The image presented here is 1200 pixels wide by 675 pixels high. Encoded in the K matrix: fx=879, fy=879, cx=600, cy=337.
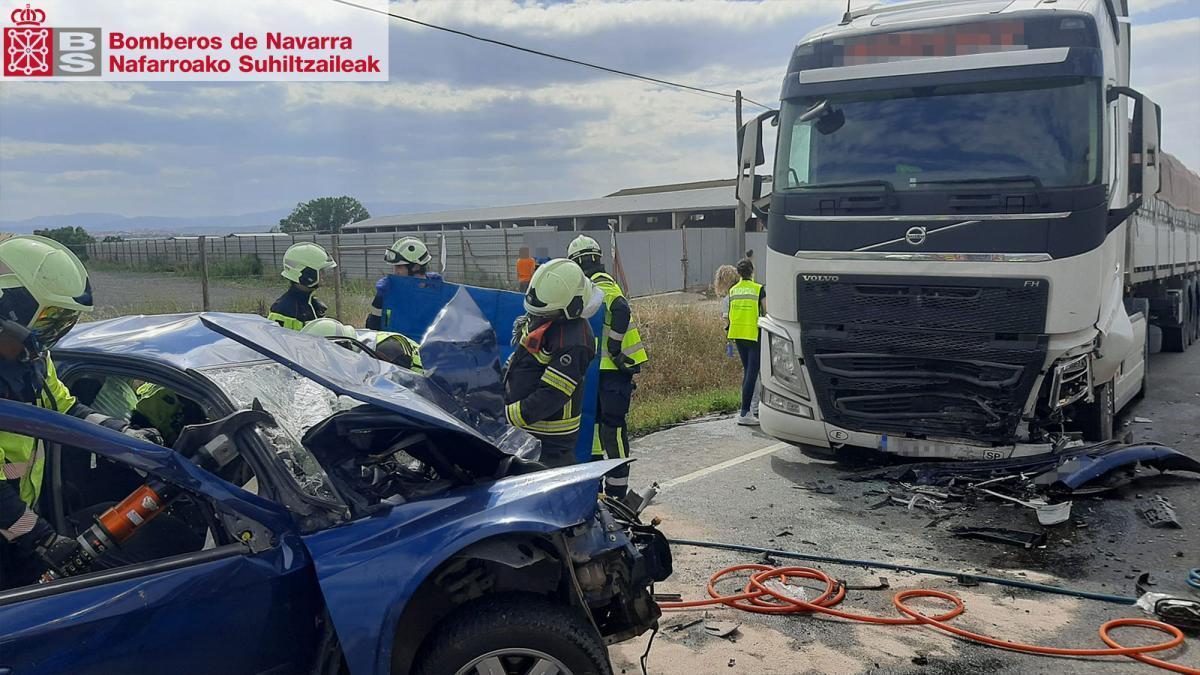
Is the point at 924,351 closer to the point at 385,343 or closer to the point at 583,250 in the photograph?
the point at 583,250

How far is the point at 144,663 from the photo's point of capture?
2.43 metres

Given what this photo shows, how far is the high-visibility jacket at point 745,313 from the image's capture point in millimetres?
8953

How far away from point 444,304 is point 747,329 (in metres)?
3.87

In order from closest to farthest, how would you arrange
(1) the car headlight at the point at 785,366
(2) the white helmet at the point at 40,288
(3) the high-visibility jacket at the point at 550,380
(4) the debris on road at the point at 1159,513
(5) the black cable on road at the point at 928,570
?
(2) the white helmet at the point at 40,288 < (5) the black cable on road at the point at 928,570 < (3) the high-visibility jacket at the point at 550,380 < (4) the debris on road at the point at 1159,513 < (1) the car headlight at the point at 785,366

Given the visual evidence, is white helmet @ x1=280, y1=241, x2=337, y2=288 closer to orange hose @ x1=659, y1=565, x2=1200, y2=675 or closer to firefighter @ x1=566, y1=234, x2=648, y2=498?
firefighter @ x1=566, y1=234, x2=648, y2=498

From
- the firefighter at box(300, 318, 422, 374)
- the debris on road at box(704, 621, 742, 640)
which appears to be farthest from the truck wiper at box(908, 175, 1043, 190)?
the firefighter at box(300, 318, 422, 374)

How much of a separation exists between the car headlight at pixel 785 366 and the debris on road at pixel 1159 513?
222 cm

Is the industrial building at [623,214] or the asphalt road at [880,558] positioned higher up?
the industrial building at [623,214]

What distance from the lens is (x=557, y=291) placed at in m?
4.48

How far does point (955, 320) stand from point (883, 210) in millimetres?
877

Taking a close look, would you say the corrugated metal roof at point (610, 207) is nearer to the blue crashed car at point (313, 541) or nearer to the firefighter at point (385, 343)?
the firefighter at point (385, 343)

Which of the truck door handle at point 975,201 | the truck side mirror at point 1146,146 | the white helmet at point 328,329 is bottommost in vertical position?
the white helmet at point 328,329

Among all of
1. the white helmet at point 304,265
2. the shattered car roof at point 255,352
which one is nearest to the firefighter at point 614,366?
the white helmet at point 304,265

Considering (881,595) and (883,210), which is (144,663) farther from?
(883,210)
